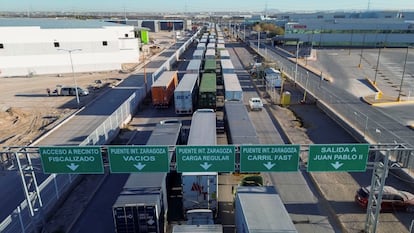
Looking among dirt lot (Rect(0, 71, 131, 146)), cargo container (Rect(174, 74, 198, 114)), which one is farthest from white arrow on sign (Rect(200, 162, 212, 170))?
dirt lot (Rect(0, 71, 131, 146))

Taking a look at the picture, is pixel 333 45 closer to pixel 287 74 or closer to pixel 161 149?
pixel 287 74

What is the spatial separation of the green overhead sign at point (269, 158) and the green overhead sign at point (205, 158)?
26.9 inches

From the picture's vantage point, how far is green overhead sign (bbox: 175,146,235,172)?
1544 cm

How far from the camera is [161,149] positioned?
15.4 meters

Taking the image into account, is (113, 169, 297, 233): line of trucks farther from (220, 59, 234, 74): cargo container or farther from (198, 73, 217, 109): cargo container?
(220, 59, 234, 74): cargo container

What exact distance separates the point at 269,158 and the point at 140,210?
22.2ft

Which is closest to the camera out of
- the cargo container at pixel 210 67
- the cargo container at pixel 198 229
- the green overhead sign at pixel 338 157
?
the cargo container at pixel 198 229

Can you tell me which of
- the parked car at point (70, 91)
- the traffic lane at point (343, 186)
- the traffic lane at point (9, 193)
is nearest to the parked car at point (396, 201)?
the traffic lane at point (343, 186)

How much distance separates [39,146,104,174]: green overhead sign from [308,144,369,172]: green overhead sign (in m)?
10.6

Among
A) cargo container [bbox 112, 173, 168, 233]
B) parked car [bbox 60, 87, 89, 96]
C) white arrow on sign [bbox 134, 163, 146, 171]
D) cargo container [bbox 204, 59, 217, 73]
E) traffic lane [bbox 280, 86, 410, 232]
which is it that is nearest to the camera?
cargo container [bbox 112, 173, 168, 233]

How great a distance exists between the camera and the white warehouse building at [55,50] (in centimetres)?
5844

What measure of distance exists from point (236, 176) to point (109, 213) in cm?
887

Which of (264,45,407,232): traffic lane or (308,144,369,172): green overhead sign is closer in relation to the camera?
(308,144,369,172): green overhead sign

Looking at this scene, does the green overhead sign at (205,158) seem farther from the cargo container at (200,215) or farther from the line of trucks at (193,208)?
the cargo container at (200,215)
